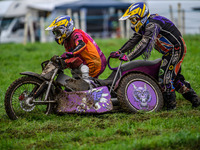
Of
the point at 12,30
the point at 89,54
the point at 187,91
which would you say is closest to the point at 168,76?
the point at 187,91

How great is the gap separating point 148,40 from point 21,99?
8.05 ft

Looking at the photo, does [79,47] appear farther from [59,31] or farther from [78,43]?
[59,31]

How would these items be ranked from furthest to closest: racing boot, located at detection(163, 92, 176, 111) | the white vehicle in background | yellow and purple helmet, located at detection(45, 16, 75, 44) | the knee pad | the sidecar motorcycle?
the white vehicle in background → the knee pad → racing boot, located at detection(163, 92, 176, 111) → yellow and purple helmet, located at detection(45, 16, 75, 44) → the sidecar motorcycle

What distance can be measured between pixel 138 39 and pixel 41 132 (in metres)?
2.67

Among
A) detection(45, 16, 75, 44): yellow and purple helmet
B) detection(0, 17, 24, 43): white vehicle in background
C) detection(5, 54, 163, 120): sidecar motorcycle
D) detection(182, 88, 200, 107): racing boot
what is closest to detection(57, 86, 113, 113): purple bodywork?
detection(5, 54, 163, 120): sidecar motorcycle

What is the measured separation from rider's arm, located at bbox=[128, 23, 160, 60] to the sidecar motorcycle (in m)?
0.38

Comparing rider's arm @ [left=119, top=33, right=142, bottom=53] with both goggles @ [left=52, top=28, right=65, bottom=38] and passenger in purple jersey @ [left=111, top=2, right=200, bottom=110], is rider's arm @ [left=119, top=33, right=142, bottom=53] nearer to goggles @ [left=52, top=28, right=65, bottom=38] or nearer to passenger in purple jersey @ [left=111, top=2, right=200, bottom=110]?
passenger in purple jersey @ [left=111, top=2, right=200, bottom=110]

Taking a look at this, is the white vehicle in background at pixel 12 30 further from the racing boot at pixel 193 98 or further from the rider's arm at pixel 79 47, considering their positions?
the racing boot at pixel 193 98

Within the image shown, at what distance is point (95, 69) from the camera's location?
6.65 meters

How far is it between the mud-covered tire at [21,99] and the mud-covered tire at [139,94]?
4.42ft

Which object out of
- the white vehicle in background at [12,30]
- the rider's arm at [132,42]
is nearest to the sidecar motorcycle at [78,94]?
the rider's arm at [132,42]

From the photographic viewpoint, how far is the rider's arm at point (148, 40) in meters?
6.04

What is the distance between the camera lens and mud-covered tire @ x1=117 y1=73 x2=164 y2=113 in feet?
20.0

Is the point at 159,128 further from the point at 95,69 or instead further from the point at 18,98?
the point at 18,98
